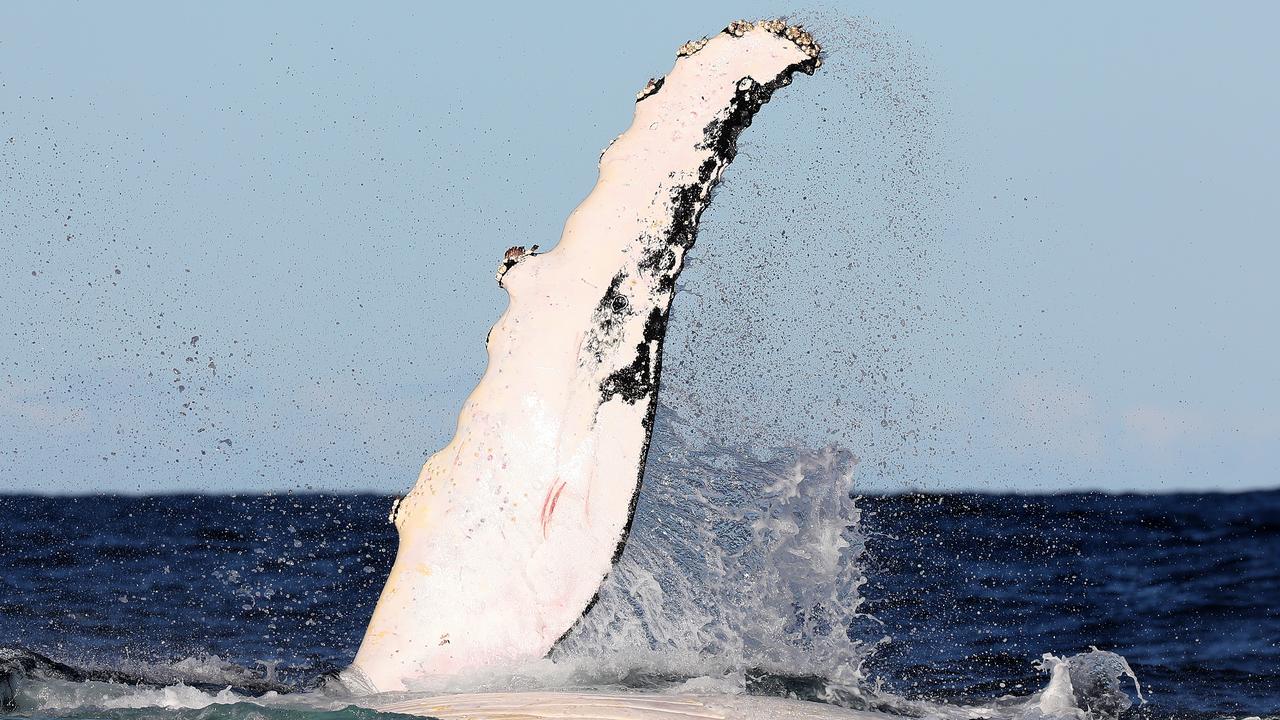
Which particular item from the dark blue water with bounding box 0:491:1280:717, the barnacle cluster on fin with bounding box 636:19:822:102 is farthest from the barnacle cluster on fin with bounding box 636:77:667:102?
the dark blue water with bounding box 0:491:1280:717

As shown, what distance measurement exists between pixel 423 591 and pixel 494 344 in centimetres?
114

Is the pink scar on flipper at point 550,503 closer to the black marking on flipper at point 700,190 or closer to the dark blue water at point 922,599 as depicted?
the black marking on flipper at point 700,190

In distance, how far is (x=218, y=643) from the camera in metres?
14.3

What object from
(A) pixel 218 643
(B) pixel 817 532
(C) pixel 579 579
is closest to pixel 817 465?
(B) pixel 817 532

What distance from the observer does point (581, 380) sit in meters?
6.46

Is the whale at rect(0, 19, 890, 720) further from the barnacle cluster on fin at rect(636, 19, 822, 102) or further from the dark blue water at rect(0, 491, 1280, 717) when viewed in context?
the dark blue water at rect(0, 491, 1280, 717)

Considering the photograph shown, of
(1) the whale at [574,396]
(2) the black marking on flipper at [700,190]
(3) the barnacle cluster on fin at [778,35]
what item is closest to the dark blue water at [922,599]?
(1) the whale at [574,396]

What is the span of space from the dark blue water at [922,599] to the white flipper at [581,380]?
1.71 m

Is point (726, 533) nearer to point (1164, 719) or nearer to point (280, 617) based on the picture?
point (1164, 719)

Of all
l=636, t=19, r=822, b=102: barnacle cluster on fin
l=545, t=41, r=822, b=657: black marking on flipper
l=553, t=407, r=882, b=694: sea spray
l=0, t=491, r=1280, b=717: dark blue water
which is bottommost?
l=0, t=491, r=1280, b=717: dark blue water

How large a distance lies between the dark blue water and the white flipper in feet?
5.59

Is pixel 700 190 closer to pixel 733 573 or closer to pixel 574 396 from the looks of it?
pixel 574 396

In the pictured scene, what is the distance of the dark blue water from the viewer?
12.4m

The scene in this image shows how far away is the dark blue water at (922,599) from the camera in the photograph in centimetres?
1241
